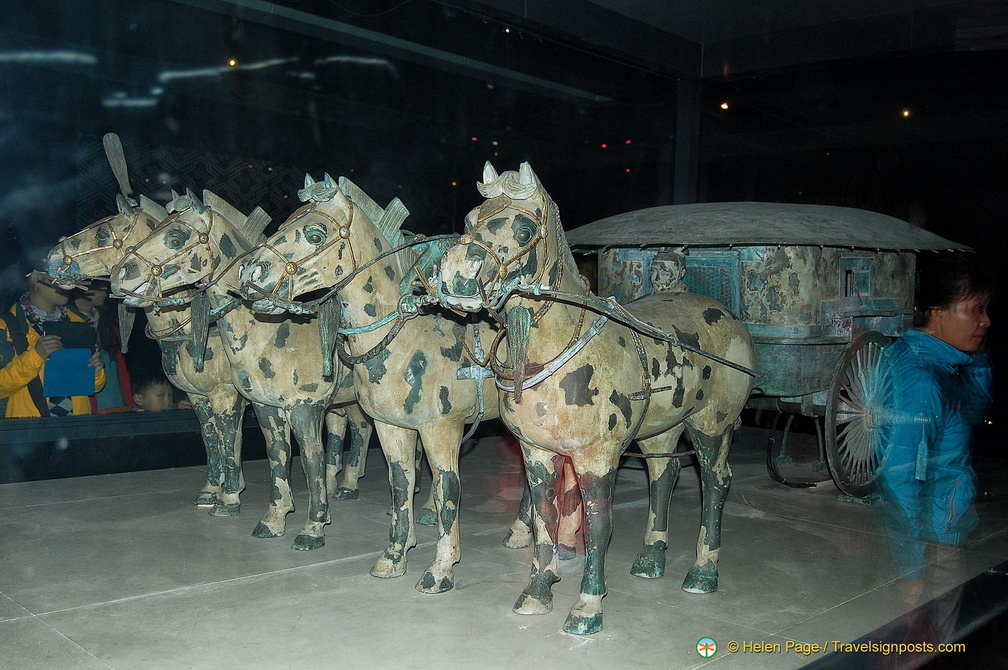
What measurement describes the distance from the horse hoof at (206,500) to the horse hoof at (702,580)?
368 cm

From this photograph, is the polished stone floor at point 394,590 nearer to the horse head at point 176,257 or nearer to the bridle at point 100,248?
the horse head at point 176,257

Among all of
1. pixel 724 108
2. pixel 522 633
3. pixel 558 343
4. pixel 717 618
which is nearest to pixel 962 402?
pixel 717 618

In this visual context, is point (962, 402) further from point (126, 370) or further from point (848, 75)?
point (126, 370)

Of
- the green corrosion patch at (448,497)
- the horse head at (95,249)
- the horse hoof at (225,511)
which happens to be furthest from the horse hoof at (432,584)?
the horse head at (95,249)

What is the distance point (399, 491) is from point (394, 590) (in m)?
0.52

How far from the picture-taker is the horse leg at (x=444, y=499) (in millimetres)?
4582

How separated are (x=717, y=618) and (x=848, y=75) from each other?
608 centimetres

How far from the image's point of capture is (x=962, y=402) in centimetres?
409

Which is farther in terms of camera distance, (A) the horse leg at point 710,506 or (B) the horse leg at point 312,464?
(B) the horse leg at point 312,464

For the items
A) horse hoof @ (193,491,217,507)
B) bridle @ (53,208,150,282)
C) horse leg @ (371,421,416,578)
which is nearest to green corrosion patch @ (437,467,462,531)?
horse leg @ (371,421,416,578)

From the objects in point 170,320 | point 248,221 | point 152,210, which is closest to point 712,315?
point 248,221

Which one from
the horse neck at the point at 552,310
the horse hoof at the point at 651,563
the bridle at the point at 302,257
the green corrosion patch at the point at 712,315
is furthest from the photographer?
the horse hoof at the point at 651,563

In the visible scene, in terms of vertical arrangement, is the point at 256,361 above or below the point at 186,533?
above

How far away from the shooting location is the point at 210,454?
263 inches
